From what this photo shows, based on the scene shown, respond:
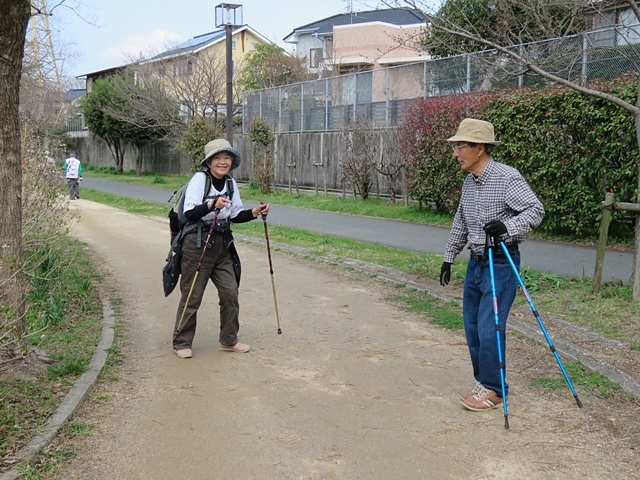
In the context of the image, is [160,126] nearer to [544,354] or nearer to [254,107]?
[254,107]

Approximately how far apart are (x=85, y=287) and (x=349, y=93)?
15.8 meters

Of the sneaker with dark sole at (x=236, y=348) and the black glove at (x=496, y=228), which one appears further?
the sneaker with dark sole at (x=236, y=348)

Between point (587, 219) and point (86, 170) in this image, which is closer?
point (587, 219)

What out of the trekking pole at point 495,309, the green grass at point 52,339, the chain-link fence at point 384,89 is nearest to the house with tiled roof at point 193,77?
the chain-link fence at point 384,89

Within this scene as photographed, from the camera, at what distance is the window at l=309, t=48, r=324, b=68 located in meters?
45.8

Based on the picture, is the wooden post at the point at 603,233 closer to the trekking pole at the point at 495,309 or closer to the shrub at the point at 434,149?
the trekking pole at the point at 495,309

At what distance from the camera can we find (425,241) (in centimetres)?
1274

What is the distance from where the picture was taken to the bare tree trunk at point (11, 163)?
16.4 feet

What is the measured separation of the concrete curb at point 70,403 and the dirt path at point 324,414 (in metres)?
0.10

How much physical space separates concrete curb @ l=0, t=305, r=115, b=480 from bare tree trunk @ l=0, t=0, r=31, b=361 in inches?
21.3

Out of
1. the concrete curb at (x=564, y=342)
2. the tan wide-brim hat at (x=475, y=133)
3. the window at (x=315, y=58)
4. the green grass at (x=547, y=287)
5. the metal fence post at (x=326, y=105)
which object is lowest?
the concrete curb at (x=564, y=342)

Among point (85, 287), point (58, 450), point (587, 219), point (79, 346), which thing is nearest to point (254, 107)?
point (587, 219)

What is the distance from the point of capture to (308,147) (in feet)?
→ 76.9

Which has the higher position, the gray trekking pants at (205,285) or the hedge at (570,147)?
the hedge at (570,147)
